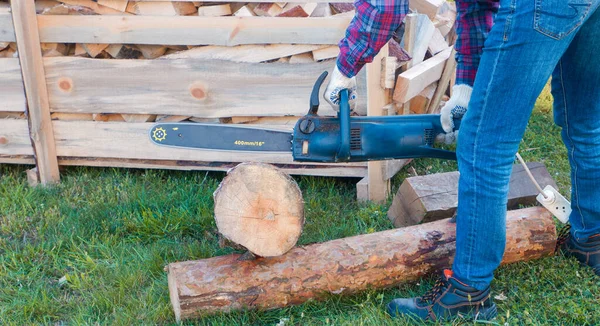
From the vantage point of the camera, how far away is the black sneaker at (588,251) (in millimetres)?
2789

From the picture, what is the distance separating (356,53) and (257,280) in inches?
41.2

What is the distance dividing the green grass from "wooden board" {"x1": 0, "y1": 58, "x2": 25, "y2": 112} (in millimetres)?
512

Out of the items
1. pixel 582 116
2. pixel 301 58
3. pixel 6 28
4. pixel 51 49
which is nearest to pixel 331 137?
pixel 582 116

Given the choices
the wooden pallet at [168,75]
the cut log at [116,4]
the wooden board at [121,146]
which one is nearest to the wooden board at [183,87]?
the wooden pallet at [168,75]

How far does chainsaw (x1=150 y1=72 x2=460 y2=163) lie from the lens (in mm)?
2596

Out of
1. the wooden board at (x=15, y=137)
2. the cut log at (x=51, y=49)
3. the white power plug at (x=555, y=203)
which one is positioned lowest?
the white power plug at (x=555, y=203)

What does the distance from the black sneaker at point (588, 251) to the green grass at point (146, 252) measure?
4 centimetres

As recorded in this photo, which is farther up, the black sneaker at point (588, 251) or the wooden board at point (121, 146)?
the wooden board at point (121, 146)

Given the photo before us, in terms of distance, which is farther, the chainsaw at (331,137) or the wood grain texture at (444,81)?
the wood grain texture at (444,81)

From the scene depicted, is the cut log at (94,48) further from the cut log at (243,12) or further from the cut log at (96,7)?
the cut log at (243,12)

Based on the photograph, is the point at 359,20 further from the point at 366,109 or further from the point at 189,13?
the point at 189,13

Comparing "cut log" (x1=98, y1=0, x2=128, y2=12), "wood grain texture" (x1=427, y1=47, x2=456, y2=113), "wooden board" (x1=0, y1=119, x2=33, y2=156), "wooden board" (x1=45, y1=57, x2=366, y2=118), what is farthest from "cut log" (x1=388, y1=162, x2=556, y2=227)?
"wooden board" (x1=0, y1=119, x2=33, y2=156)

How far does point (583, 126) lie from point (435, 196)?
35.9 inches

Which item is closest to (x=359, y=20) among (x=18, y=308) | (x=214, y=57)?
(x=214, y=57)
